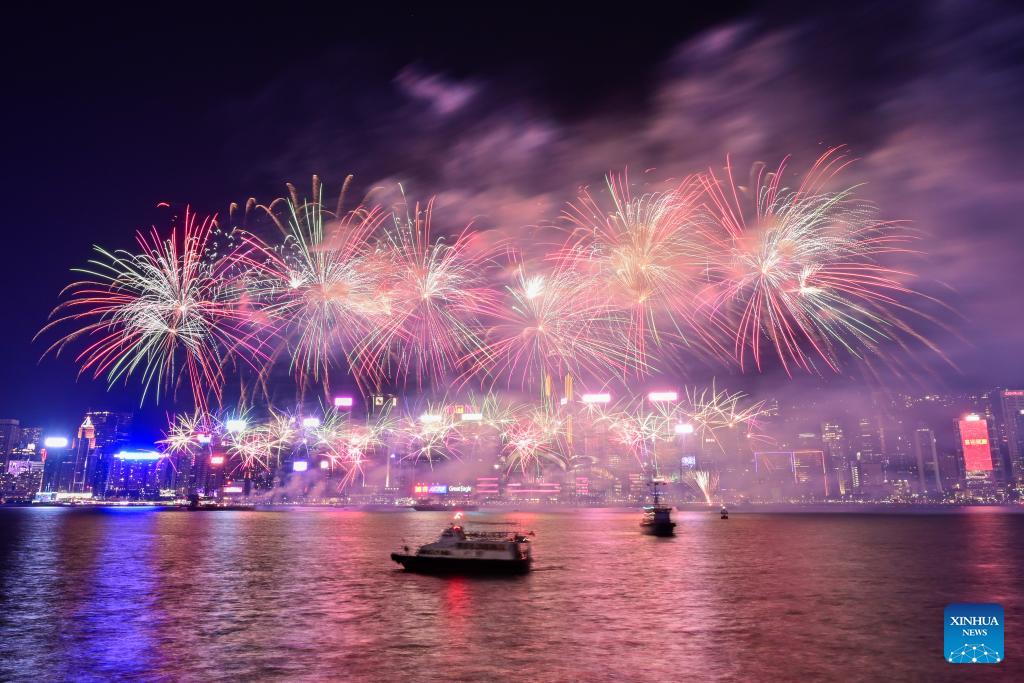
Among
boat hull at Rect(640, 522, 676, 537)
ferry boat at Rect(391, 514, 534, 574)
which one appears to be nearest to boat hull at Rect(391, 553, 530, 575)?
ferry boat at Rect(391, 514, 534, 574)

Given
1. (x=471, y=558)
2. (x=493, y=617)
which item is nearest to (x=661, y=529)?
(x=471, y=558)

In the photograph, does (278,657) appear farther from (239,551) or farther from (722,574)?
(239,551)

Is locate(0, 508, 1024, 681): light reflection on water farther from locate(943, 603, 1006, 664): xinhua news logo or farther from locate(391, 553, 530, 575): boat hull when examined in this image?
locate(391, 553, 530, 575): boat hull

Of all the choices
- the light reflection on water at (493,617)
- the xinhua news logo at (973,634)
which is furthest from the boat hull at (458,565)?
the xinhua news logo at (973,634)

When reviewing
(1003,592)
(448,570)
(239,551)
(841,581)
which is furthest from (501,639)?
(239,551)

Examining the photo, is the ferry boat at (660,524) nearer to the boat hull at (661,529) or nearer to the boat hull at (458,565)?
the boat hull at (661,529)

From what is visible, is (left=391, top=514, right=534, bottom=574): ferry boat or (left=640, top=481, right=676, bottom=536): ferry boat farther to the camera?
(left=640, top=481, right=676, bottom=536): ferry boat
